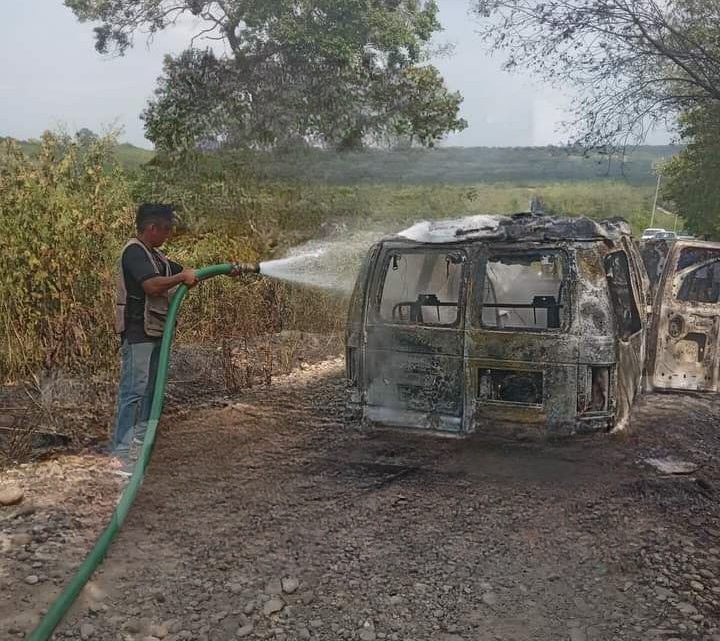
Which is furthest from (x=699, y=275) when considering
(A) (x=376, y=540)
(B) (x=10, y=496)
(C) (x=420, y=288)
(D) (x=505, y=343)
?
(B) (x=10, y=496)

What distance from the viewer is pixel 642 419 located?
6.11 m

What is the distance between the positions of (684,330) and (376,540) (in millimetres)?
4345

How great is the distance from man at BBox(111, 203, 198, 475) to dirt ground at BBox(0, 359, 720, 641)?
0.35 meters

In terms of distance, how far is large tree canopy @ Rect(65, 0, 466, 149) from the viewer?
47.7 ft

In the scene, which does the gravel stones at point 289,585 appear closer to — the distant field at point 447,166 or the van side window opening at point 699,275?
Answer: the van side window opening at point 699,275

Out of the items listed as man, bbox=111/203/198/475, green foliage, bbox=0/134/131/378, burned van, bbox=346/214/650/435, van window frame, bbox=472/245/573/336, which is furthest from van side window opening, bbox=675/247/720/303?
green foliage, bbox=0/134/131/378

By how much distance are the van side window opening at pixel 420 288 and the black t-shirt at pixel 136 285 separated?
1.86 meters

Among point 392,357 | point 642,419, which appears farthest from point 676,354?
point 392,357

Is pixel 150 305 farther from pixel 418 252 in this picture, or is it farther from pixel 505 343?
pixel 505 343

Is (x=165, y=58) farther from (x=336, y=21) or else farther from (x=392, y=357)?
(x=392, y=357)

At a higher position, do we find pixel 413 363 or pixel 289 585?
pixel 413 363

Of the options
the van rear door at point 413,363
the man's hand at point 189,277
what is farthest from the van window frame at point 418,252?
the man's hand at point 189,277

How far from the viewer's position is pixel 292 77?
14891 mm

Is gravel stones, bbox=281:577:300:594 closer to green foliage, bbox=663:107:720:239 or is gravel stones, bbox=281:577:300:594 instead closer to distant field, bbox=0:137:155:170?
distant field, bbox=0:137:155:170
